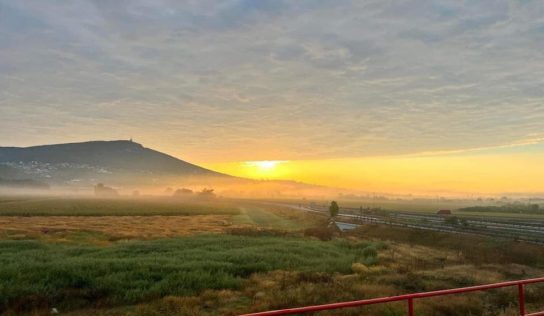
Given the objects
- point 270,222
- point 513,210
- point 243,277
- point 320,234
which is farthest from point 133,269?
point 513,210

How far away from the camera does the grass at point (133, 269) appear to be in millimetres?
18109

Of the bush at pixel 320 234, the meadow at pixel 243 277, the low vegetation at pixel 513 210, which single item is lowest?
the meadow at pixel 243 277

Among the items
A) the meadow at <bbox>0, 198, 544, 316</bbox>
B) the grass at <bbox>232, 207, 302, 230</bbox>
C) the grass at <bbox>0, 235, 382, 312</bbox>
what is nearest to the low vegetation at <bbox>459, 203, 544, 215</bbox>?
the grass at <bbox>232, 207, 302, 230</bbox>

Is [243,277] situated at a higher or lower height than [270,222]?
lower

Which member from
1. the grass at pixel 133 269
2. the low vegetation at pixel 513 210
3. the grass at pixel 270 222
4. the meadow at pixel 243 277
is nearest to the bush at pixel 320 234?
the meadow at pixel 243 277

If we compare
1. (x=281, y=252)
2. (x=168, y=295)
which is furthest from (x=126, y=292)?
(x=281, y=252)

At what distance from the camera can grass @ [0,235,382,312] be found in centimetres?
1811

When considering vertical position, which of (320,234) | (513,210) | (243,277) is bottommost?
(243,277)

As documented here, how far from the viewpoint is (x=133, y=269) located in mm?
22172

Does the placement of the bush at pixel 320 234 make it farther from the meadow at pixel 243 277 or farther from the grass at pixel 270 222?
the grass at pixel 270 222

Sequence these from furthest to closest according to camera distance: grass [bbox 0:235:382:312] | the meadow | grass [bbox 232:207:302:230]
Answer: grass [bbox 232:207:302:230] < grass [bbox 0:235:382:312] < the meadow

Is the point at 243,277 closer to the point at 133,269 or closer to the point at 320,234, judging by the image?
the point at 133,269

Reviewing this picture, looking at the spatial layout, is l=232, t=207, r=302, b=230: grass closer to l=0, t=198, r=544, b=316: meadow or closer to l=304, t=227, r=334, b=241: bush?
l=304, t=227, r=334, b=241: bush

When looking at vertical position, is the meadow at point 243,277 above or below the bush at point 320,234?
below
